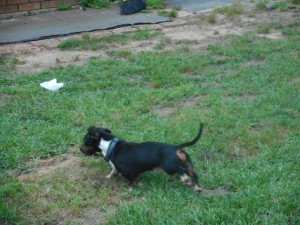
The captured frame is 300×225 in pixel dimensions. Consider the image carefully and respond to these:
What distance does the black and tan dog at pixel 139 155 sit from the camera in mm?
3988

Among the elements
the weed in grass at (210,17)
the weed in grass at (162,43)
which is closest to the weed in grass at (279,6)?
the weed in grass at (210,17)

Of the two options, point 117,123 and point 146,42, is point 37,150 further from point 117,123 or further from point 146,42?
point 146,42

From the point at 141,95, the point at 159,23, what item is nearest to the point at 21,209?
the point at 141,95

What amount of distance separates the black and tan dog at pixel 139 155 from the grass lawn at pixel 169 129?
0.47ft

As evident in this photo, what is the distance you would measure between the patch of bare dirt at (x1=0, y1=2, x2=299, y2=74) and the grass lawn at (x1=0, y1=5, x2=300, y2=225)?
0.38 meters

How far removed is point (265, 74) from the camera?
6.87 meters

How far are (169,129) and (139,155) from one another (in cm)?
115

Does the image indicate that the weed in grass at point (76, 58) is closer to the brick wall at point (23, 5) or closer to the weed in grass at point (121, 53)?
the weed in grass at point (121, 53)

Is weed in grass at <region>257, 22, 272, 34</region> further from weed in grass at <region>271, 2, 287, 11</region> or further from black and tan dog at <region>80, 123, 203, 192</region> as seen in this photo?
black and tan dog at <region>80, 123, 203, 192</region>

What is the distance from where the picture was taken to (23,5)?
11.2m

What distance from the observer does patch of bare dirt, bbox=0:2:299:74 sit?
7.90 meters

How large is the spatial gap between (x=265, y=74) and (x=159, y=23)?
12.4 ft

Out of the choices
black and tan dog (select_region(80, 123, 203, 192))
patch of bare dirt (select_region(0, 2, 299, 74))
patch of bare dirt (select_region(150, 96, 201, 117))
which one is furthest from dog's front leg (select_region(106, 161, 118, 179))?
patch of bare dirt (select_region(0, 2, 299, 74))

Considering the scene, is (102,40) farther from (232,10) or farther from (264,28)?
(232,10)
